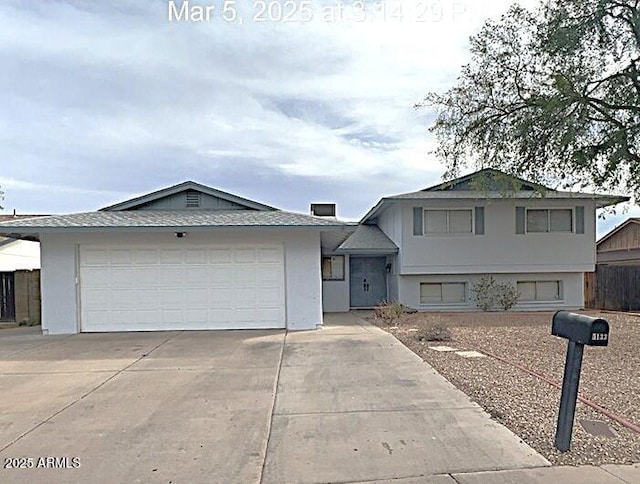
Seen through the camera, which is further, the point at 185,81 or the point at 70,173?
the point at 70,173

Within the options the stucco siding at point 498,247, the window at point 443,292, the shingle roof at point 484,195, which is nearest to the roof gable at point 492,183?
the shingle roof at point 484,195

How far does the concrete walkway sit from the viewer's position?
14.0 ft

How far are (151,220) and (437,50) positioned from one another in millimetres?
8091

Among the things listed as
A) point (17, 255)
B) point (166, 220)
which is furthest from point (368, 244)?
point (17, 255)

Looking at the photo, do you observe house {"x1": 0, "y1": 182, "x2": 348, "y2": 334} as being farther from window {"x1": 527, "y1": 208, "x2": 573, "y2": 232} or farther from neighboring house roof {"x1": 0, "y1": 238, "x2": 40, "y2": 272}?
neighboring house roof {"x1": 0, "y1": 238, "x2": 40, "y2": 272}

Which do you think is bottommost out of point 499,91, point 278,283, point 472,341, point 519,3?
point 472,341

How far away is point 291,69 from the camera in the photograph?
1264 centimetres

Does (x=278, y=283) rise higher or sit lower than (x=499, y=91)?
lower

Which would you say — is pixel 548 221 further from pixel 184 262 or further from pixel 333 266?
pixel 184 262

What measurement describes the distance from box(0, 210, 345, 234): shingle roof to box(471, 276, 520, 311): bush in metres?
8.89

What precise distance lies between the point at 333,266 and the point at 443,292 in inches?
169

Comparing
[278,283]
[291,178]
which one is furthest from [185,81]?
[291,178]

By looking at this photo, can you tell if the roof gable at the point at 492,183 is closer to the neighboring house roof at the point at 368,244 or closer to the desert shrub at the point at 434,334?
the neighboring house roof at the point at 368,244

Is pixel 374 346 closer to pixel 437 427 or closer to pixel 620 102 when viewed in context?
pixel 437 427
